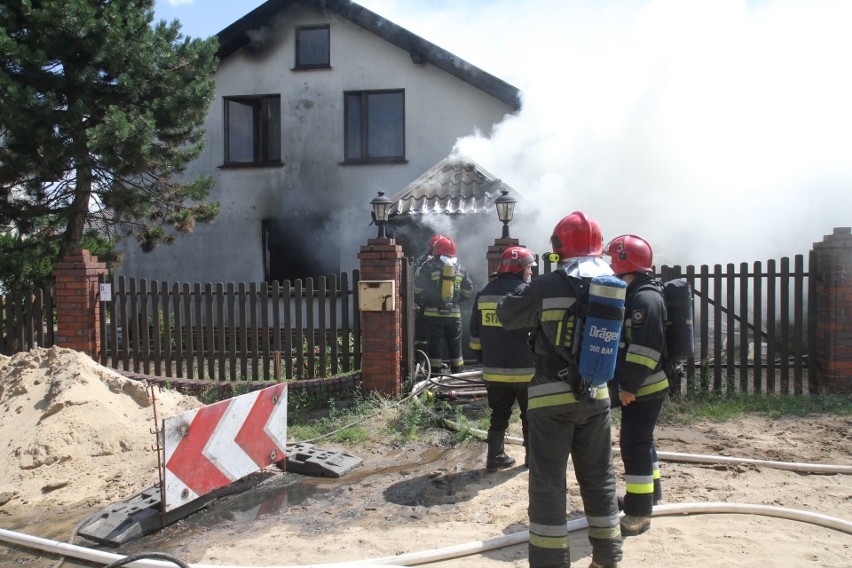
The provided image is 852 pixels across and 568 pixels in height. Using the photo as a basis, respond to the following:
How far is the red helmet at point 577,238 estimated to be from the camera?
12.1 feet

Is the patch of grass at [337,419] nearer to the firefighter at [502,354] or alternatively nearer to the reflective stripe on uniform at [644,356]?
the firefighter at [502,354]

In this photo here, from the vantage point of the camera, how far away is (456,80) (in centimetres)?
1320

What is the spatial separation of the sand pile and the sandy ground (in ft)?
0.04

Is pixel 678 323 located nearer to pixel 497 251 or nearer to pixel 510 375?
pixel 510 375

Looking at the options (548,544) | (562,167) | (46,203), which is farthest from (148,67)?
(548,544)

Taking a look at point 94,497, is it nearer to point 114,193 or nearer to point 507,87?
point 114,193

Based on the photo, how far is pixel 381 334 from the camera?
7.43m

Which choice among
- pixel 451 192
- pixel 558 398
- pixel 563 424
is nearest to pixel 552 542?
pixel 563 424

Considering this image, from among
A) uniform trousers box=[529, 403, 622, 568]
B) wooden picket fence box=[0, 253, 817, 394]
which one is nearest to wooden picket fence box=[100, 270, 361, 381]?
wooden picket fence box=[0, 253, 817, 394]

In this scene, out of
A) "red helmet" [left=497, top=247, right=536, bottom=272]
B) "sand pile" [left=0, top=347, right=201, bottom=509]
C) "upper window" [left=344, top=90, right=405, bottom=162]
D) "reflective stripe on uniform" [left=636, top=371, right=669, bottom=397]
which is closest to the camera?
"reflective stripe on uniform" [left=636, top=371, right=669, bottom=397]

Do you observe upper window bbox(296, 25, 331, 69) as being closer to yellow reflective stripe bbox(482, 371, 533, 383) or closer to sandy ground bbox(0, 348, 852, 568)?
sandy ground bbox(0, 348, 852, 568)

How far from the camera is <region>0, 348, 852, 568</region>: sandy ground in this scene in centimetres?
393

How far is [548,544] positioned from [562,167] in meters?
10.1

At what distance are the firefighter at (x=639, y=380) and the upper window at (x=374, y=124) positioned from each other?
978 cm
